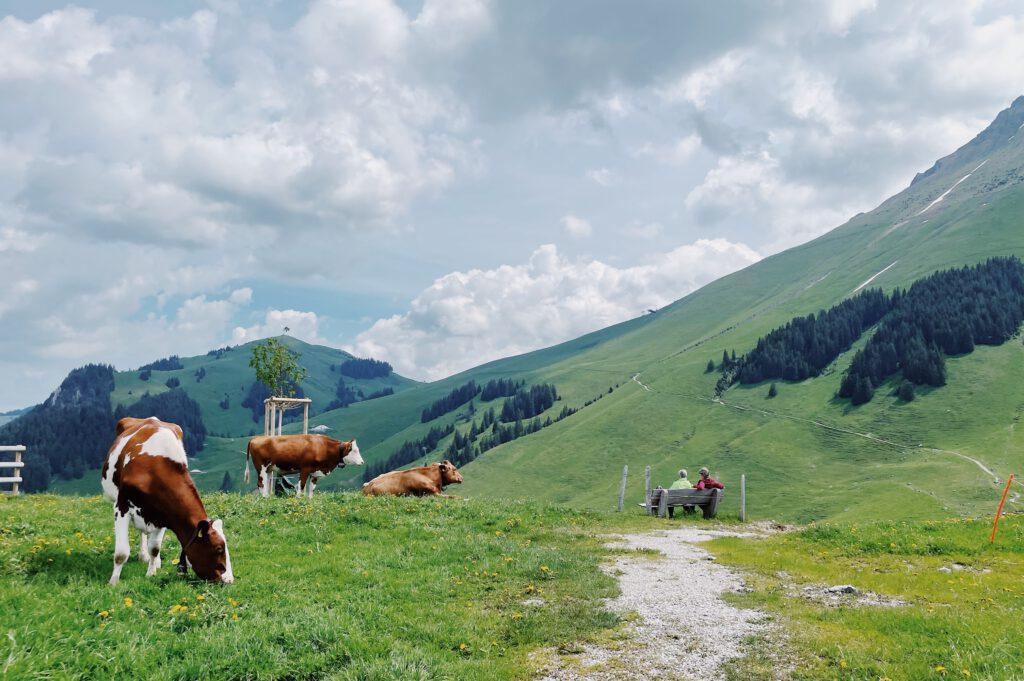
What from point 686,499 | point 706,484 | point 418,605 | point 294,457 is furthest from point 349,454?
point 706,484

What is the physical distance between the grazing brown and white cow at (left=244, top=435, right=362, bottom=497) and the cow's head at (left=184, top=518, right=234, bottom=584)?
49.2ft

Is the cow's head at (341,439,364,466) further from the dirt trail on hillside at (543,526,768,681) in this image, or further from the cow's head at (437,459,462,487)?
the dirt trail on hillside at (543,526,768,681)

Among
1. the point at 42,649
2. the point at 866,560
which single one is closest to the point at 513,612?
the point at 42,649

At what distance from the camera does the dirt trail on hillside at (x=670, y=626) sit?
29.8ft

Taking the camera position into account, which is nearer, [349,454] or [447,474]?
[349,454]

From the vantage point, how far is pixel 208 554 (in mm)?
11547

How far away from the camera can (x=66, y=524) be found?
15.8 meters

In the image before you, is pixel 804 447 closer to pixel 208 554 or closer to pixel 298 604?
pixel 298 604

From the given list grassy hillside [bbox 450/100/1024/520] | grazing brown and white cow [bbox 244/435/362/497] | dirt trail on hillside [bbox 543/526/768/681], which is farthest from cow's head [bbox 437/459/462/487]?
grassy hillside [bbox 450/100/1024/520]

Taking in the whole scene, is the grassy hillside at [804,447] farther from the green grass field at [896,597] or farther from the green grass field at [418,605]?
the green grass field at [418,605]

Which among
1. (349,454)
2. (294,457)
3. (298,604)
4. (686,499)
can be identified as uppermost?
(294,457)

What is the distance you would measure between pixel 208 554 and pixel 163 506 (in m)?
1.27

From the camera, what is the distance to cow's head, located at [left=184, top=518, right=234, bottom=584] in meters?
11.5

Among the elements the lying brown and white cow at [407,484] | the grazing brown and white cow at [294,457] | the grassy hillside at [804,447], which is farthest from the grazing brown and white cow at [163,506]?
the grassy hillside at [804,447]
